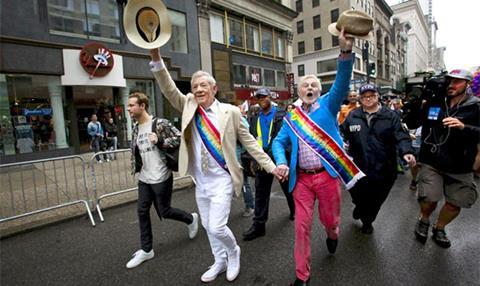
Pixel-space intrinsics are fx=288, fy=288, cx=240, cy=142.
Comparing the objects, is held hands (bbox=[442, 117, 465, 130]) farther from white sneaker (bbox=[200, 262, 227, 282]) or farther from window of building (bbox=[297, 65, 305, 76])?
window of building (bbox=[297, 65, 305, 76])

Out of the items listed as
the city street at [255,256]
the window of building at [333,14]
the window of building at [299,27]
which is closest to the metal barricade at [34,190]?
the city street at [255,256]

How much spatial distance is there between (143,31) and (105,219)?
11.8ft

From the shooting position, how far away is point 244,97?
835 inches

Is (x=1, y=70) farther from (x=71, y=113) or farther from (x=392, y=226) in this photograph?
(x=392, y=226)

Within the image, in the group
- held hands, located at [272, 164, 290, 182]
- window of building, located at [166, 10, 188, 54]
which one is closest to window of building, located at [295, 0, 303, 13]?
window of building, located at [166, 10, 188, 54]

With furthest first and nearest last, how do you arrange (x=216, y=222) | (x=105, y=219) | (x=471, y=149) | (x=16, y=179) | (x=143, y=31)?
(x=16, y=179) → (x=105, y=219) → (x=471, y=149) → (x=216, y=222) → (x=143, y=31)

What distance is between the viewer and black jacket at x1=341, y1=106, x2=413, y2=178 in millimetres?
3547

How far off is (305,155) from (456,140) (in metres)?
1.81

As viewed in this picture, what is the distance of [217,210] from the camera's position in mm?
2678

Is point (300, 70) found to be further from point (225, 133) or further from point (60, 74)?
point (225, 133)

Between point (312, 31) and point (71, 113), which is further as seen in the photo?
point (312, 31)

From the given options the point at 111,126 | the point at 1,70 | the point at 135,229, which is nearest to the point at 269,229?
the point at 135,229

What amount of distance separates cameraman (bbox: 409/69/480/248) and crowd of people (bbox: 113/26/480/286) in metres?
0.01

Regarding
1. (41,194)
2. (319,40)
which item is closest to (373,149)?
(41,194)
